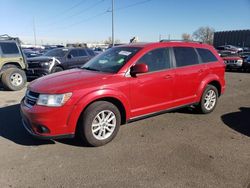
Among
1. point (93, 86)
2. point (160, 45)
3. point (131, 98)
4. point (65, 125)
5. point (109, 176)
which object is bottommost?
point (109, 176)

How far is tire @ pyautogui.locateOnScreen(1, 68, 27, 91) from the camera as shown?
30.1ft

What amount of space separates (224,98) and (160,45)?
3.83 m

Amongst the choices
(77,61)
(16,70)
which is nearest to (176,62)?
(16,70)

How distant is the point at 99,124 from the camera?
418 cm

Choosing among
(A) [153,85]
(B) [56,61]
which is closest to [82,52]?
(B) [56,61]

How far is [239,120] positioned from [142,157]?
294cm

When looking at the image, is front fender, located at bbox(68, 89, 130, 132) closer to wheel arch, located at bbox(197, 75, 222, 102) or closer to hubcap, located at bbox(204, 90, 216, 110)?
wheel arch, located at bbox(197, 75, 222, 102)

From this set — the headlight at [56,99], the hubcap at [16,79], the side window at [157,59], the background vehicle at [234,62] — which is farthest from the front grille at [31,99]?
the background vehicle at [234,62]

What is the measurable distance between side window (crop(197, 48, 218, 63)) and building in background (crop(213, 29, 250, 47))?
187 ft

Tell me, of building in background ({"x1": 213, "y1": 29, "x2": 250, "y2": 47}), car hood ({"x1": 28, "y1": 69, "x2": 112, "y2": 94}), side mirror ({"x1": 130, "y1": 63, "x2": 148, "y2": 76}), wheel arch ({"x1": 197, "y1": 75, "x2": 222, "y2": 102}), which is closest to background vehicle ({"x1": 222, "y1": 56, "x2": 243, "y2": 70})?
wheel arch ({"x1": 197, "y1": 75, "x2": 222, "y2": 102})

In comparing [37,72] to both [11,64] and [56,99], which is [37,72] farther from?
[56,99]

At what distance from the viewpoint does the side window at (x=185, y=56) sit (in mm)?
5238

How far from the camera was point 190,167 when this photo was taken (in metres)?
3.51

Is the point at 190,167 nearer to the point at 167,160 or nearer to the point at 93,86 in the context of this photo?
the point at 167,160
